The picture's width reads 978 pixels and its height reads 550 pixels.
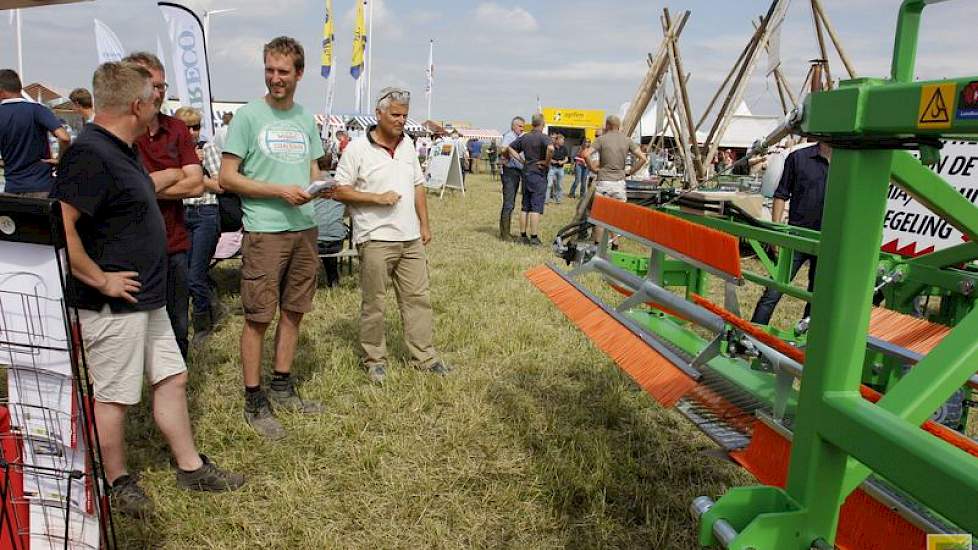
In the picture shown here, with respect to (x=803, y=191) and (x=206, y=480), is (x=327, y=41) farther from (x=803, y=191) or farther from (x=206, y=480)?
(x=206, y=480)

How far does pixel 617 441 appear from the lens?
3.37m

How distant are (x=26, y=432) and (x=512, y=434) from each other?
2.12 metres

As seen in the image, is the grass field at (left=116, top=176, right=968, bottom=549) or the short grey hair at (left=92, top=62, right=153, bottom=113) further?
the grass field at (left=116, top=176, right=968, bottom=549)

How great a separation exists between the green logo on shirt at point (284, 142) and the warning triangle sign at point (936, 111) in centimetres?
291

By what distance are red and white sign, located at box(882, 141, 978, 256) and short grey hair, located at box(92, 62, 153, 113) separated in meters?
4.80

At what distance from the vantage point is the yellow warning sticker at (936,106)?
3.13 feet

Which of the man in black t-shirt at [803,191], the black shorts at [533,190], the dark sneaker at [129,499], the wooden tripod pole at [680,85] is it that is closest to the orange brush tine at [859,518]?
the dark sneaker at [129,499]

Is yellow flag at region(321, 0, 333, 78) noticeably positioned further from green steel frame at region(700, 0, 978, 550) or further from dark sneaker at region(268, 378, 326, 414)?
green steel frame at region(700, 0, 978, 550)

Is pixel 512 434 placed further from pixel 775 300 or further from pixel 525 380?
pixel 775 300

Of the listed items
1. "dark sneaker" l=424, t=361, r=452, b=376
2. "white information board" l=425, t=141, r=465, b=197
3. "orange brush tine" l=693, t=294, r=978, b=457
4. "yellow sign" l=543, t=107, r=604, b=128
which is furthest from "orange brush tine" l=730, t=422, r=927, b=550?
"yellow sign" l=543, t=107, r=604, b=128

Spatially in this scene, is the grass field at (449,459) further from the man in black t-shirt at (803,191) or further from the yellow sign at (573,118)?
the yellow sign at (573,118)

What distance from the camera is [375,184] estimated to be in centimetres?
399

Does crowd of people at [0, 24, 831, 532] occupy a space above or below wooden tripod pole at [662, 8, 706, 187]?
below

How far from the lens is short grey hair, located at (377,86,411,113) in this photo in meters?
3.91
